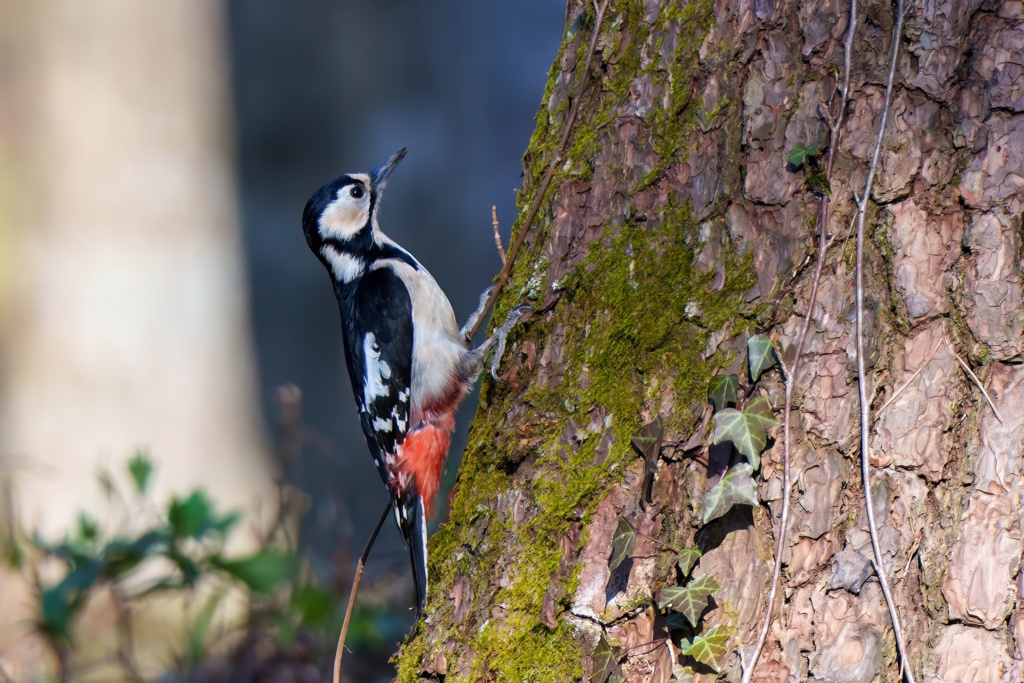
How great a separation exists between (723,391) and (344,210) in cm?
224

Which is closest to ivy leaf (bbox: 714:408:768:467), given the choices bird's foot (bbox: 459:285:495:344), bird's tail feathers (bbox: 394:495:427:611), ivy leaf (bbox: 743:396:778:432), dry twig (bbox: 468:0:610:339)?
ivy leaf (bbox: 743:396:778:432)

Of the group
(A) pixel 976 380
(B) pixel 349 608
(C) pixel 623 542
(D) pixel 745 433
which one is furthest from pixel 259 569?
(A) pixel 976 380

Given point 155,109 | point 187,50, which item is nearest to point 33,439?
point 155,109

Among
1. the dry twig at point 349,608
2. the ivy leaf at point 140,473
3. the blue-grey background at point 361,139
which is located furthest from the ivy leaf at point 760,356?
the blue-grey background at point 361,139

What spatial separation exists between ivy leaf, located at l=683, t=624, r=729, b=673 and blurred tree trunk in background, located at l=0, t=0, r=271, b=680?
425cm

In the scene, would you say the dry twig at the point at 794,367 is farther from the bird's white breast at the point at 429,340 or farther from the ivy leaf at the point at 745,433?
the bird's white breast at the point at 429,340

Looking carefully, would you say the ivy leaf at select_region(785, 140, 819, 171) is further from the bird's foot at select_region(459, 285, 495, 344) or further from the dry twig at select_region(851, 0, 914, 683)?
the bird's foot at select_region(459, 285, 495, 344)

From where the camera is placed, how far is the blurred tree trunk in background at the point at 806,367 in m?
1.44

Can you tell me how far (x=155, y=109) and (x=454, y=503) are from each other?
13.4 feet

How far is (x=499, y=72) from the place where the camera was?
539 cm

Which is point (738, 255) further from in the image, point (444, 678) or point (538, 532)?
point (444, 678)

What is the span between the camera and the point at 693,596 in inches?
56.7

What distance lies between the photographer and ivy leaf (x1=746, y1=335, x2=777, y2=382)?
1.47m

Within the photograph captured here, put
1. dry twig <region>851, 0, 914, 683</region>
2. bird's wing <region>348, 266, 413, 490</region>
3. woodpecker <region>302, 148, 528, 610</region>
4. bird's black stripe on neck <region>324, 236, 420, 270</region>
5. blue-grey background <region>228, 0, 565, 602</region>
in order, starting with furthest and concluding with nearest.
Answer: blue-grey background <region>228, 0, 565, 602</region>
bird's black stripe on neck <region>324, 236, 420, 270</region>
bird's wing <region>348, 266, 413, 490</region>
woodpecker <region>302, 148, 528, 610</region>
dry twig <region>851, 0, 914, 683</region>
